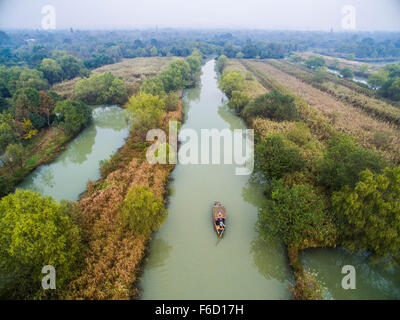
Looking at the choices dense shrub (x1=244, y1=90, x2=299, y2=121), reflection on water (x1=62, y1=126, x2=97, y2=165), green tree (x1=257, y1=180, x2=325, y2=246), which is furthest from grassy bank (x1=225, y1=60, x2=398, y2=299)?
reflection on water (x1=62, y1=126, x2=97, y2=165)

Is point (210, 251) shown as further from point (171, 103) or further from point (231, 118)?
point (171, 103)

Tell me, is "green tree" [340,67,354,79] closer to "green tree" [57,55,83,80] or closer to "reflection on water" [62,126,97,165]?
"reflection on water" [62,126,97,165]

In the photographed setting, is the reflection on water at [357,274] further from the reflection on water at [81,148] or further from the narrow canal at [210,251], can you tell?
the reflection on water at [81,148]

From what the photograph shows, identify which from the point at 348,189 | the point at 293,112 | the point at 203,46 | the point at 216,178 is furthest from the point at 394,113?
the point at 203,46

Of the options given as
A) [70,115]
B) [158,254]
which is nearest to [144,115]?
[70,115]

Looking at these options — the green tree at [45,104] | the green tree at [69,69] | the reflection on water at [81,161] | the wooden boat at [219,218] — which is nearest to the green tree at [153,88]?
the reflection on water at [81,161]

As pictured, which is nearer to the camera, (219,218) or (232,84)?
(219,218)
